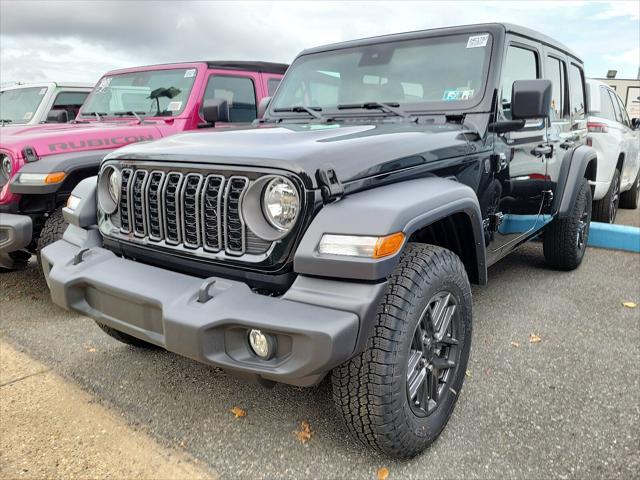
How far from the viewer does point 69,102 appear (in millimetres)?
6734

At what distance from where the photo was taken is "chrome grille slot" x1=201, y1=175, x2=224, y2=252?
2.00 m

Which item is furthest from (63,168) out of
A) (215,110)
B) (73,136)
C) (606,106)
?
(606,106)

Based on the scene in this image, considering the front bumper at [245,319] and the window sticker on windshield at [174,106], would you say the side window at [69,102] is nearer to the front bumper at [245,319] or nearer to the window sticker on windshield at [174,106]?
the window sticker on windshield at [174,106]

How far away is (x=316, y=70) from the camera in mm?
3545

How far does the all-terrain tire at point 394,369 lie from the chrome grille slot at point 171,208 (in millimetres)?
886

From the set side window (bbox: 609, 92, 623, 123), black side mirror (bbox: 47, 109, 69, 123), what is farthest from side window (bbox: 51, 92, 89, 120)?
side window (bbox: 609, 92, 623, 123)

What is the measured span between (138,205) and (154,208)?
12 centimetres

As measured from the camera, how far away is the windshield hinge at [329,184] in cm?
187

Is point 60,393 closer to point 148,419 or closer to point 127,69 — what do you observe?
point 148,419

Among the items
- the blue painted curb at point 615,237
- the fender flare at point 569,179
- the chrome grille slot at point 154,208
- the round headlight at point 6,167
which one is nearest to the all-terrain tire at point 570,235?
the fender flare at point 569,179

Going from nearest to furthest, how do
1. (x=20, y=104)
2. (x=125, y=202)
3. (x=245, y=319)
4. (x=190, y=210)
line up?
(x=245, y=319) → (x=190, y=210) → (x=125, y=202) → (x=20, y=104)

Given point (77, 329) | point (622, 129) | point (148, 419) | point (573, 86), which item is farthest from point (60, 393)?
point (622, 129)

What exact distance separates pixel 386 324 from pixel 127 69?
4.80m

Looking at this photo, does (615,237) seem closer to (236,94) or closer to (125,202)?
(236,94)
